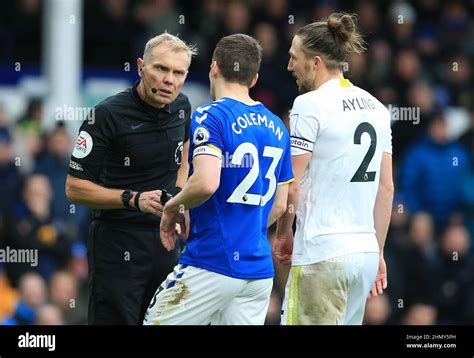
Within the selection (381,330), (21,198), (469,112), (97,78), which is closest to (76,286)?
(21,198)

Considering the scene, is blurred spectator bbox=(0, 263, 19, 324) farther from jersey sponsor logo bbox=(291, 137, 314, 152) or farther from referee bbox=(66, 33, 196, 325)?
jersey sponsor logo bbox=(291, 137, 314, 152)

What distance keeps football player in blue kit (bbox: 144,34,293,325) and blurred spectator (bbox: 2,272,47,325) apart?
344cm

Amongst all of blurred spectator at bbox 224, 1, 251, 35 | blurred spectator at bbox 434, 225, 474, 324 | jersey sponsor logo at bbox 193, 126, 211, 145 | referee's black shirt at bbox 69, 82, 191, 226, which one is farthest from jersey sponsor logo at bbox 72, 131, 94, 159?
blurred spectator at bbox 224, 1, 251, 35

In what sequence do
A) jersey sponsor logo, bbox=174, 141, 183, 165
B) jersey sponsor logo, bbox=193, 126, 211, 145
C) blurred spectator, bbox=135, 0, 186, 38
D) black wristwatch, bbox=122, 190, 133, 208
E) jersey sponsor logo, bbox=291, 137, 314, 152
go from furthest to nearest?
blurred spectator, bbox=135, 0, 186, 38, jersey sponsor logo, bbox=174, 141, 183, 165, black wristwatch, bbox=122, 190, 133, 208, jersey sponsor logo, bbox=291, 137, 314, 152, jersey sponsor logo, bbox=193, 126, 211, 145

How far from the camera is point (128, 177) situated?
6215 mm

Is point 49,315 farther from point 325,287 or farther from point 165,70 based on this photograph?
point 325,287

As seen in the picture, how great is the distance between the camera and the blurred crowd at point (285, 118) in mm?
9625

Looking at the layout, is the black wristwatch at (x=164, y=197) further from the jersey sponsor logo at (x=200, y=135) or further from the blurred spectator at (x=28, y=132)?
the blurred spectator at (x=28, y=132)

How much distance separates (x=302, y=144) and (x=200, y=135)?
58 centimetres

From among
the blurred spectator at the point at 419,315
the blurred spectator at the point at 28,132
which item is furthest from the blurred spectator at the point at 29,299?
the blurred spectator at the point at 419,315

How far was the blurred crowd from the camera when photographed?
31.6 feet

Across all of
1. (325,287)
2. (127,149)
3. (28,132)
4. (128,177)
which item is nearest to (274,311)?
(28,132)

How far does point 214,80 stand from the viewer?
5.64 metres

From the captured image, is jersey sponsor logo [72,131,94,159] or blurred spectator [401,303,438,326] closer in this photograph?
jersey sponsor logo [72,131,94,159]
